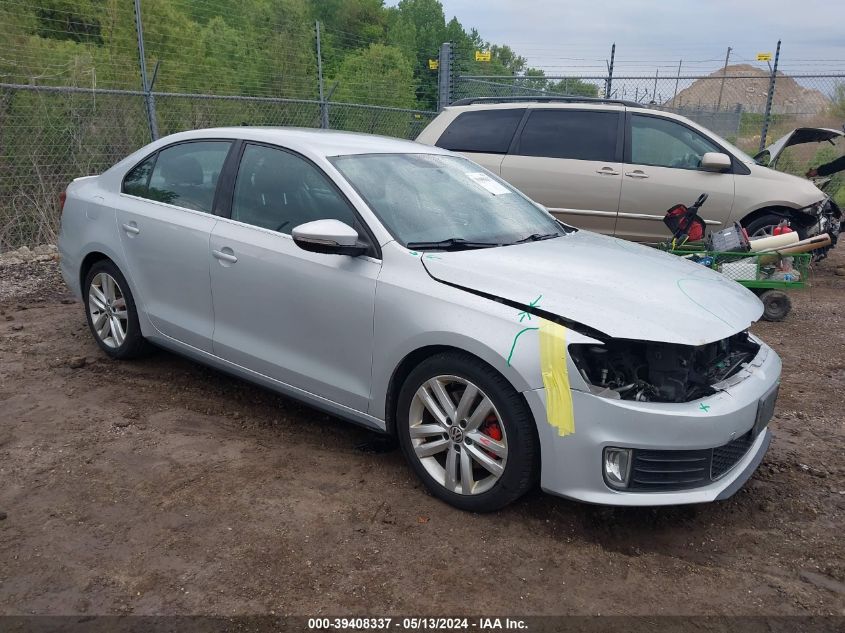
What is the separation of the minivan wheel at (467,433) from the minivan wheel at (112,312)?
228 cm

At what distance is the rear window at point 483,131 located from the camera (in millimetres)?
8219

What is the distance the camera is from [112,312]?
487 centimetres

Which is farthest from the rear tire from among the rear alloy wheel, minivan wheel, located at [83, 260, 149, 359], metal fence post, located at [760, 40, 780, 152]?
metal fence post, located at [760, 40, 780, 152]

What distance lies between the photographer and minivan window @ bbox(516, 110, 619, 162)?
7914 mm

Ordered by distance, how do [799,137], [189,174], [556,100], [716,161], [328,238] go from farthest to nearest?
[799,137] < [556,100] < [716,161] < [189,174] < [328,238]

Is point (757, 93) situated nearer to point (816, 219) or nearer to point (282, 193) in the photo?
point (816, 219)

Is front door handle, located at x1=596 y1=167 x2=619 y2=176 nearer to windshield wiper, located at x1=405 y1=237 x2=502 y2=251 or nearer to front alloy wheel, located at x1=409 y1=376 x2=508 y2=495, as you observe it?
windshield wiper, located at x1=405 y1=237 x2=502 y2=251

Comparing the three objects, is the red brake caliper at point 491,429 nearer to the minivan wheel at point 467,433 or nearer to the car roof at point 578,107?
the minivan wheel at point 467,433

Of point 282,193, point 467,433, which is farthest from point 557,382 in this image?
point 282,193

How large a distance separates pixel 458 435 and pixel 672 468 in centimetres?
89

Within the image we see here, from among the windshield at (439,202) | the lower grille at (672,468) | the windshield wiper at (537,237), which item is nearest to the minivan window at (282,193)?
the windshield at (439,202)

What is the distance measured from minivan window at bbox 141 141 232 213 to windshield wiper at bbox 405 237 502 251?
56.3 inches

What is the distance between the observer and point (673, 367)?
2.96 metres

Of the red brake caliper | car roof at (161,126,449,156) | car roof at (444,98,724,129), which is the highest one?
car roof at (444,98,724,129)
